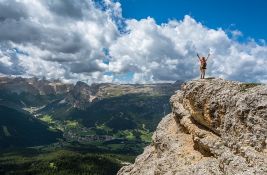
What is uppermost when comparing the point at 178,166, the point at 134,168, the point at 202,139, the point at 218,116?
the point at 218,116

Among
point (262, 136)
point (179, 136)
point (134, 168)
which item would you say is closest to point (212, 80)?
point (179, 136)

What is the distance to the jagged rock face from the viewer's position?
34.2 metres

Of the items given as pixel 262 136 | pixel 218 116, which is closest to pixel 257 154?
pixel 262 136

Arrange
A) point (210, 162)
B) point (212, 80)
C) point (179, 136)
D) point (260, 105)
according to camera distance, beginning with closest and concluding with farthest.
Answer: point (260, 105), point (210, 162), point (212, 80), point (179, 136)

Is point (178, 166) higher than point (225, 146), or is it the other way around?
point (225, 146)

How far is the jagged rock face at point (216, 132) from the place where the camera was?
3419 cm

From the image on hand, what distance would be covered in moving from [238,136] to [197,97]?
41.7ft

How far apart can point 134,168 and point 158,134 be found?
7912 millimetres

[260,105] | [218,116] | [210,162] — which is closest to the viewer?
[260,105]

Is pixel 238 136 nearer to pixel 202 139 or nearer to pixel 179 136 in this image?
pixel 202 139

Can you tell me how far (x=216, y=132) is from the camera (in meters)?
44.3

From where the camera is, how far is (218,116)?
142 feet

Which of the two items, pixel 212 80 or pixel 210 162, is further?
pixel 212 80

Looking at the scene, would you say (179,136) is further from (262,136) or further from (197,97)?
(262,136)
